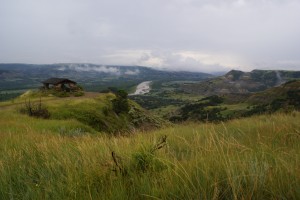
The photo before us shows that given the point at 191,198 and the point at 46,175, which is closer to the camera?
the point at 191,198

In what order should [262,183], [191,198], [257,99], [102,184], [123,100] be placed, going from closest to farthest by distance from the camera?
[191,198] → [262,183] → [102,184] → [123,100] → [257,99]

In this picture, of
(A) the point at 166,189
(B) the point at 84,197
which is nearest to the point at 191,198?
(A) the point at 166,189

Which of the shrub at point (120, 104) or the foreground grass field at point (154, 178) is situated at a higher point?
the foreground grass field at point (154, 178)

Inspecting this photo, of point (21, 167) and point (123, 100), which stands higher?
point (21, 167)

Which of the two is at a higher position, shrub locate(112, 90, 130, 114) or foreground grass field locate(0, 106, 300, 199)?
foreground grass field locate(0, 106, 300, 199)

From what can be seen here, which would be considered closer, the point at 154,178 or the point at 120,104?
the point at 154,178

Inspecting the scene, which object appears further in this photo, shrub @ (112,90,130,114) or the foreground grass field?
shrub @ (112,90,130,114)

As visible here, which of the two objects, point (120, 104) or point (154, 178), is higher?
point (154, 178)

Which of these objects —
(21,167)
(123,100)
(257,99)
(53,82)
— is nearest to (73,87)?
(53,82)

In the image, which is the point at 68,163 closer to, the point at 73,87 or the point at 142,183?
the point at 142,183

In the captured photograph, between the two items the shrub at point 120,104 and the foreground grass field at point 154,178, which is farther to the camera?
the shrub at point 120,104

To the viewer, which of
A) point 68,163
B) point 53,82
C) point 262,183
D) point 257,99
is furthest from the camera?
point 257,99

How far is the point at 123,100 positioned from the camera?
216 ft

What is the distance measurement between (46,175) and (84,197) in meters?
1.02
